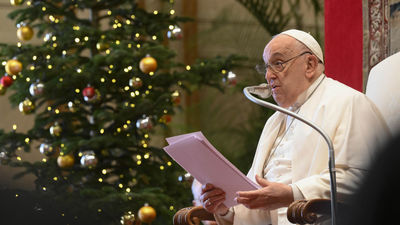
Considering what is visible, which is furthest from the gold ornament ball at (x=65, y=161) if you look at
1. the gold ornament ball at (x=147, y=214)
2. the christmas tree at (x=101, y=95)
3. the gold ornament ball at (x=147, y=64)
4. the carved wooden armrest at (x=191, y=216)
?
the carved wooden armrest at (x=191, y=216)

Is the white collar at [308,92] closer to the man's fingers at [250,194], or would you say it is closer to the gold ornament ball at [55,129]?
the man's fingers at [250,194]

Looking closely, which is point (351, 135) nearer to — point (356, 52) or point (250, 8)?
point (356, 52)

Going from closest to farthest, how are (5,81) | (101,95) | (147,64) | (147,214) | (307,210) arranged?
1. (307,210)
2. (147,214)
3. (147,64)
4. (5,81)
5. (101,95)

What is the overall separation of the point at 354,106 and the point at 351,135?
12 cm

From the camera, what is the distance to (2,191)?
76 centimetres

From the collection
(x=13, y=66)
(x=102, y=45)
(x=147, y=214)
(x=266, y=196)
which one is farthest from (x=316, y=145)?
(x=13, y=66)

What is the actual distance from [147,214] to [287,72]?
2.47 m

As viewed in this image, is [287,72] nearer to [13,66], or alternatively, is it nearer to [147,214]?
[147,214]

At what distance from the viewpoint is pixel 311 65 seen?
2721 millimetres

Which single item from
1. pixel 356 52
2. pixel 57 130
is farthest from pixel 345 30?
pixel 57 130

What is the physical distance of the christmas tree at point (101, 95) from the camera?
5086 millimetres

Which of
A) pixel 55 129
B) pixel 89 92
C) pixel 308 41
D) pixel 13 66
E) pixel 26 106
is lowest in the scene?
pixel 55 129

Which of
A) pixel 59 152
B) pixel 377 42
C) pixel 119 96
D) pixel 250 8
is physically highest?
pixel 377 42

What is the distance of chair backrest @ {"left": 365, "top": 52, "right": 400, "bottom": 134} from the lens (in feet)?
8.27
